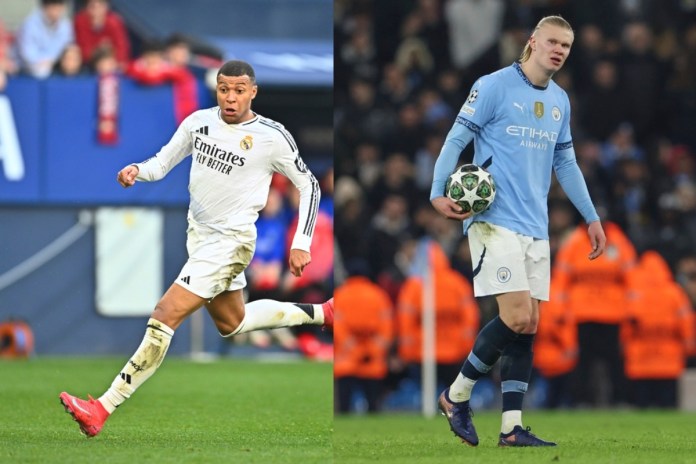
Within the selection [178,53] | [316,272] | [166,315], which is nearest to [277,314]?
[166,315]

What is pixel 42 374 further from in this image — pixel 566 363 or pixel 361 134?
pixel 361 134

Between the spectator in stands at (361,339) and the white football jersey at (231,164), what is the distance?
6.43m

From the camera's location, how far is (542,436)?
32.7 ft

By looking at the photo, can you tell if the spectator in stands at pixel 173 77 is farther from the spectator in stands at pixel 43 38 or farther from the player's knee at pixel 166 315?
the player's knee at pixel 166 315

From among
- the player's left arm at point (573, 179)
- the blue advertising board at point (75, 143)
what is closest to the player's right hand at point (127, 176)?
the player's left arm at point (573, 179)

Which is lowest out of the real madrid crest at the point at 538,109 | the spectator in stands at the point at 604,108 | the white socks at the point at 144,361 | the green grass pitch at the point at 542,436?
the green grass pitch at the point at 542,436

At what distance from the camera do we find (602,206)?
60.8ft

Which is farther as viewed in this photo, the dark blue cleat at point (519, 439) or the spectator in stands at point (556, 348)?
the spectator in stands at point (556, 348)

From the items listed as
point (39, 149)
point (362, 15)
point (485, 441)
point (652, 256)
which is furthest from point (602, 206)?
point (485, 441)

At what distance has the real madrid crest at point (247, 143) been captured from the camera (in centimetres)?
890

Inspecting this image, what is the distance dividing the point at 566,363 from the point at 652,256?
54.9 inches

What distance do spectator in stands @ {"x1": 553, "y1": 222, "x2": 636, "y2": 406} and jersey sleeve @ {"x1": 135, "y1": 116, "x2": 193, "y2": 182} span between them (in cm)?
717

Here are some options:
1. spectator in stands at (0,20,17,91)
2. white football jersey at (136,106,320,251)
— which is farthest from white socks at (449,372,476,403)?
spectator in stands at (0,20,17,91)

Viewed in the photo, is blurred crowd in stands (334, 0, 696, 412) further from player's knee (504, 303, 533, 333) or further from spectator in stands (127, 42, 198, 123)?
player's knee (504, 303, 533, 333)
